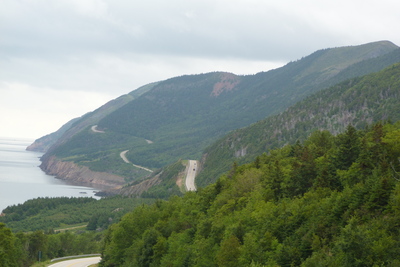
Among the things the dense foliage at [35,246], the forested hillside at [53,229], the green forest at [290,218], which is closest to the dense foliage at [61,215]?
the forested hillside at [53,229]

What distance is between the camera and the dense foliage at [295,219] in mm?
36812

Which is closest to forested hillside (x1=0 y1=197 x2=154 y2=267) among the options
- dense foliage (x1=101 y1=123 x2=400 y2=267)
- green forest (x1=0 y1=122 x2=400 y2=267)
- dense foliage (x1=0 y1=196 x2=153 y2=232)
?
dense foliage (x1=0 y1=196 x2=153 y2=232)

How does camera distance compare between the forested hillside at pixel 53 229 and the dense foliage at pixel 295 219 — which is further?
the forested hillside at pixel 53 229

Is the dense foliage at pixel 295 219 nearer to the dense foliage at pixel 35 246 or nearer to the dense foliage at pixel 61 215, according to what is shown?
the dense foliage at pixel 35 246

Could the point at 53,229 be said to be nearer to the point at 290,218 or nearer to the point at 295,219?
the point at 290,218

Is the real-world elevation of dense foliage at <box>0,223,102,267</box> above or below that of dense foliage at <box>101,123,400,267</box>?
below

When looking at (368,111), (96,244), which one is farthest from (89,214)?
(368,111)

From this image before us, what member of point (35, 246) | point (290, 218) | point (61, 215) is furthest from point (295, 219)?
point (61, 215)

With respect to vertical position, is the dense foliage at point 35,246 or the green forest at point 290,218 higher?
the green forest at point 290,218

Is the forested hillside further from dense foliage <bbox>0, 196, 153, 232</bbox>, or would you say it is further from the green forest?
the green forest

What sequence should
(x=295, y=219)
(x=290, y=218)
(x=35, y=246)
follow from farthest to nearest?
(x=35, y=246), (x=290, y=218), (x=295, y=219)

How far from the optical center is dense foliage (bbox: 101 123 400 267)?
36.8 m

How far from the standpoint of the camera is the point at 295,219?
46.0 meters

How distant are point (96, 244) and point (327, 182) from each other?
8157 cm
